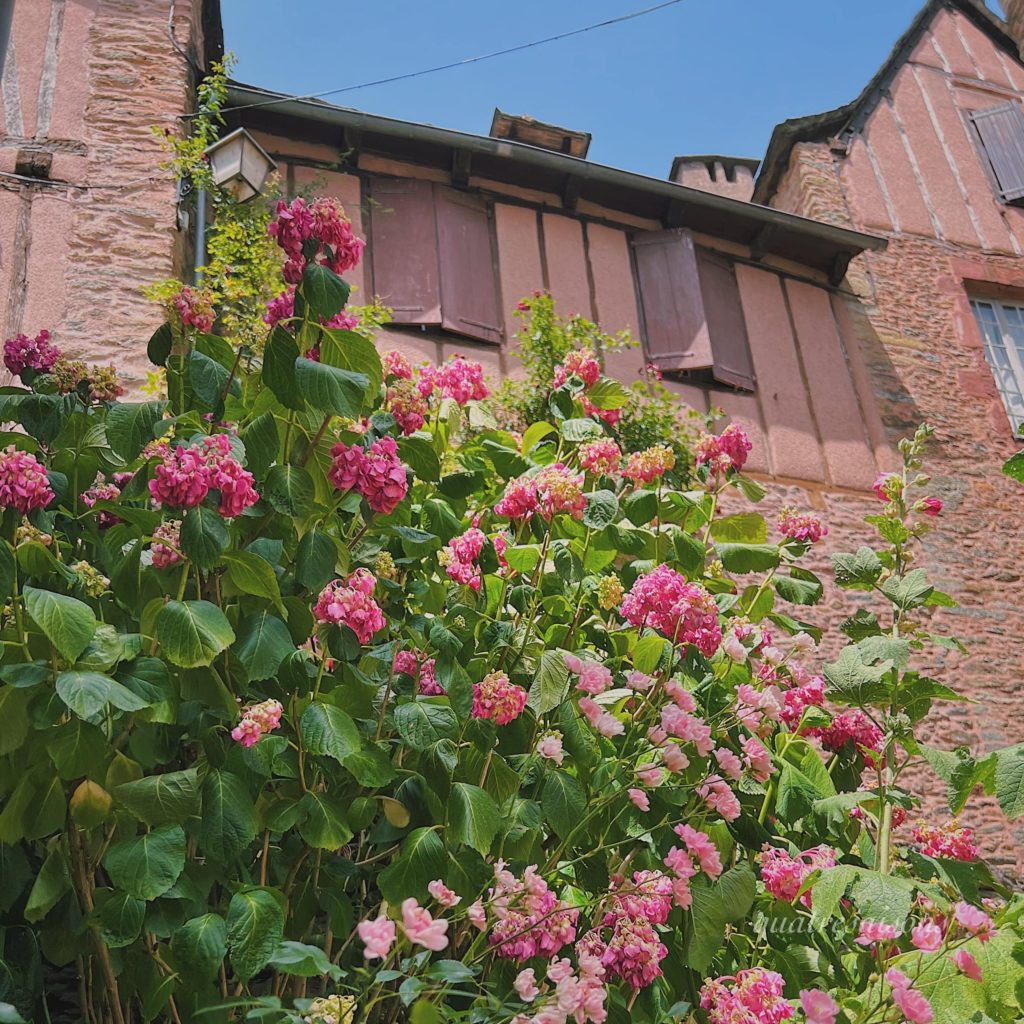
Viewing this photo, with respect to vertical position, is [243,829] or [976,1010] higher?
[243,829]

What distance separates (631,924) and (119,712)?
3.26 ft

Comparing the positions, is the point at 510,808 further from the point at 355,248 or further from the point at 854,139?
the point at 854,139

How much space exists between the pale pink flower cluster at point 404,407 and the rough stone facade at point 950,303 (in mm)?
4730

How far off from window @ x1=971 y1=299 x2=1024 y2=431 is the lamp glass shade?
561cm

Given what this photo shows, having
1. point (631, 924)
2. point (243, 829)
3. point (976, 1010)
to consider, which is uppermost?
point (243, 829)

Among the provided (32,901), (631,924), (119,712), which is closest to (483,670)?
(631,924)

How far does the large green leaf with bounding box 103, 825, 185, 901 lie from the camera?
1720 millimetres

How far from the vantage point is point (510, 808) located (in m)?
2.14

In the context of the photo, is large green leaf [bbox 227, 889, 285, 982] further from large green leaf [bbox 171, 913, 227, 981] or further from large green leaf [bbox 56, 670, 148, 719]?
large green leaf [bbox 56, 670, 148, 719]

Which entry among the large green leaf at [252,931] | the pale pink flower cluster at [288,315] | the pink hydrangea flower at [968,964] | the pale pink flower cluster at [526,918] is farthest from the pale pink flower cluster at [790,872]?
the pale pink flower cluster at [288,315]

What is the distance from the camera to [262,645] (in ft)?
6.27

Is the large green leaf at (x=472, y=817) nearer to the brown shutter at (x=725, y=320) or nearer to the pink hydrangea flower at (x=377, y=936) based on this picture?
the pink hydrangea flower at (x=377, y=936)

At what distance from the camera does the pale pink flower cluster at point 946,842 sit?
8.48ft

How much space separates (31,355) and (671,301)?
5.43 meters
